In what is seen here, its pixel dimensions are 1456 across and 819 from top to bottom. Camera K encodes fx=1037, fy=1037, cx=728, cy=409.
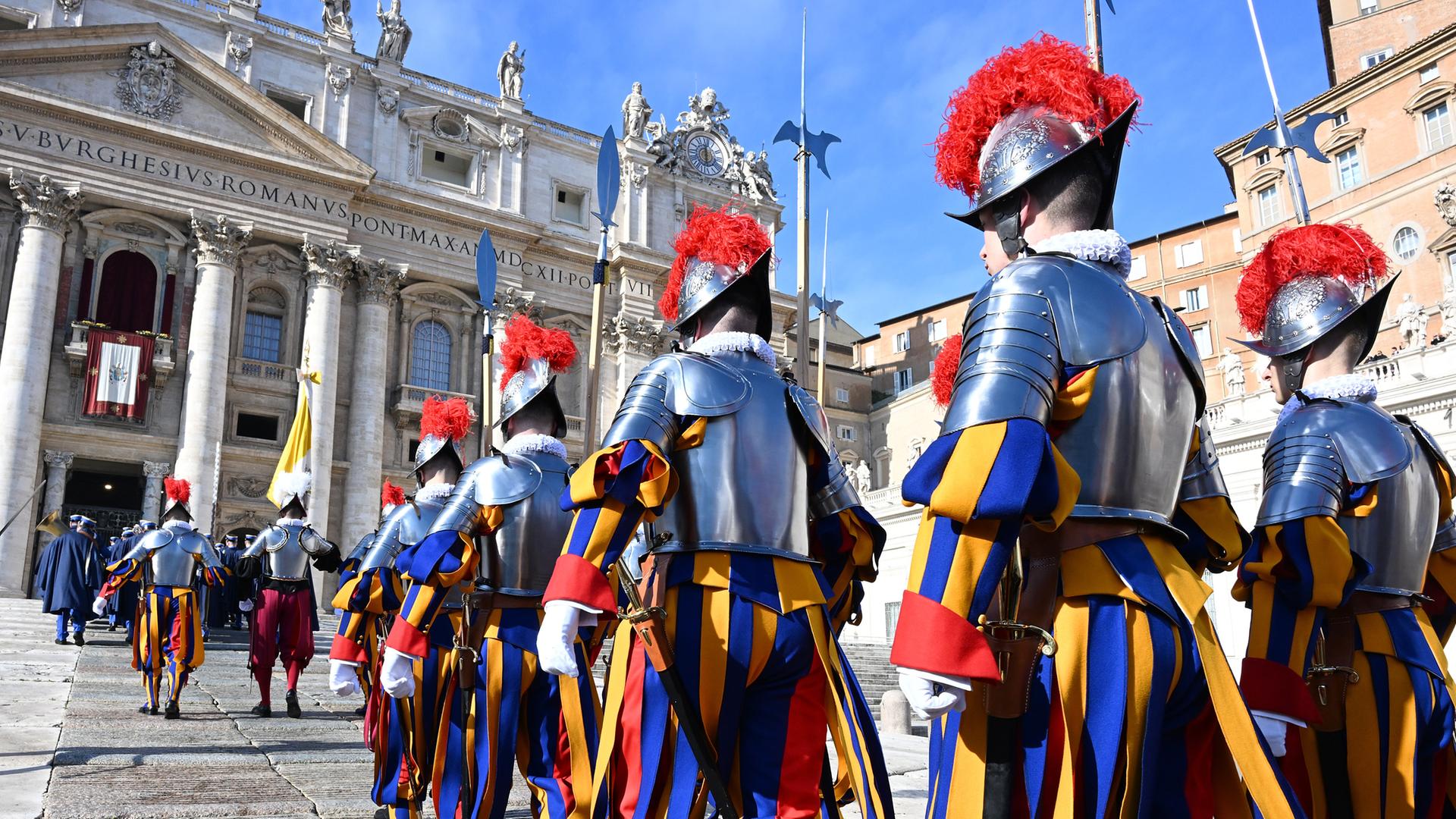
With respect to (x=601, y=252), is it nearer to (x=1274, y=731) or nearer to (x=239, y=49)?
(x=1274, y=731)

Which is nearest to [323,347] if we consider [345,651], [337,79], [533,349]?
[337,79]

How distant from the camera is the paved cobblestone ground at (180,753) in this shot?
5566 mm

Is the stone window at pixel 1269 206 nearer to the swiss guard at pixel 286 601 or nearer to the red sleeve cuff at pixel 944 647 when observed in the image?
the swiss guard at pixel 286 601

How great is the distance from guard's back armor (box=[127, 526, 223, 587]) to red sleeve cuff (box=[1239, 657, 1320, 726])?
10.2 meters

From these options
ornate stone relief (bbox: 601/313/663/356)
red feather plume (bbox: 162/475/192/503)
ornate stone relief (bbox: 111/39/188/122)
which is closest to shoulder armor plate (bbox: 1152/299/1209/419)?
red feather plume (bbox: 162/475/192/503)

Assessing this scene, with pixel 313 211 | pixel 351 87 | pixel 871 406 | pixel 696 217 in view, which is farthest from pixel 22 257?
pixel 871 406

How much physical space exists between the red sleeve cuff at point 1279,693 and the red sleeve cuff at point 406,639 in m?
3.64

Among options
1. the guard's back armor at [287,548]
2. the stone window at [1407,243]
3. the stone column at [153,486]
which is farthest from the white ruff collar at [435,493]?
the stone window at [1407,243]

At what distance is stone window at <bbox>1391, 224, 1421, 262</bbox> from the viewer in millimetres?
30422

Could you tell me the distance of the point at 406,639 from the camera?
5012 millimetres

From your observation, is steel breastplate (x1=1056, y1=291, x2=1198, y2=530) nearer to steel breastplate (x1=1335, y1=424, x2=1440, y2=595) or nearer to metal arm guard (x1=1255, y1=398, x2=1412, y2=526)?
metal arm guard (x1=1255, y1=398, x2=1412, y2=526)

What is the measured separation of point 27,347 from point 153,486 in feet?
14.9

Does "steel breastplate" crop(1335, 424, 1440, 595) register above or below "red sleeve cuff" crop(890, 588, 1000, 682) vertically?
above

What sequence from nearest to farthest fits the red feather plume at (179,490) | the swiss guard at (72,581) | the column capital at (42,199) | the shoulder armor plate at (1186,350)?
the shoulder armor plate at (1186,350)
the red feather plume at (179,490)
the swiss guard at (72,581)
the column capital at (42,199)
